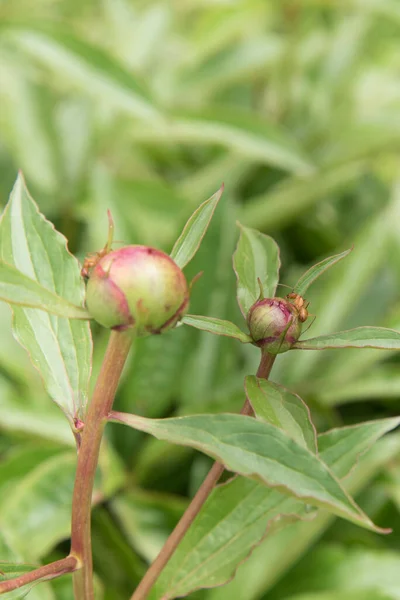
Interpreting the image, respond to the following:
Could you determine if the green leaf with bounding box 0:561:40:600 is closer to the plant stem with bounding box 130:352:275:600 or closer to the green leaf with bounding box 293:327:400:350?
the plant stem with bounding box 130:352:275:600

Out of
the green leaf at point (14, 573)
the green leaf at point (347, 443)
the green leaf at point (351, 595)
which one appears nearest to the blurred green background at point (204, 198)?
the green leaf at point (351, 595)

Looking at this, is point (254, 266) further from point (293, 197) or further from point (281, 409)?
point (293, 197)

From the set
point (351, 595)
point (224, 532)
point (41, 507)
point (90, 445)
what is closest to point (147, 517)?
point (41, 507)

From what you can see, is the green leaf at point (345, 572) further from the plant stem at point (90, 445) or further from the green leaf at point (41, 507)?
the plant stem at point (90, 445)

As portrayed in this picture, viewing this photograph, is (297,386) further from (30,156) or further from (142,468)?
(30,156)

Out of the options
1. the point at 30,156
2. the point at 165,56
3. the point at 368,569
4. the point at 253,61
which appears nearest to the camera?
the point at 368,569

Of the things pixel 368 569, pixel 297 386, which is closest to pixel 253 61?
pixel 297 386

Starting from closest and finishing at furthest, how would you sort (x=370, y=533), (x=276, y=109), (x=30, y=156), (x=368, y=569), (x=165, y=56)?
(x=368, y=569) < (x=370, y=533) < (x=30, y=156) < (x=276, y=109) < (x=165, y=56)
